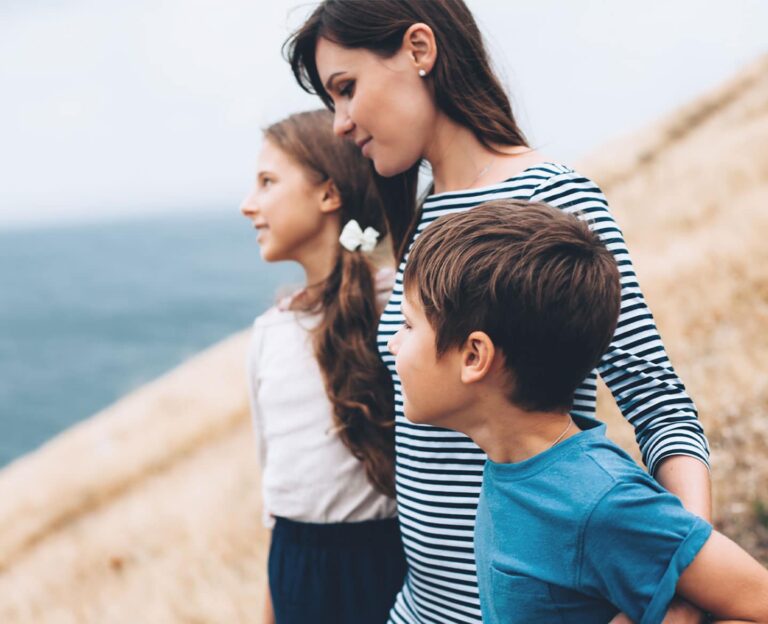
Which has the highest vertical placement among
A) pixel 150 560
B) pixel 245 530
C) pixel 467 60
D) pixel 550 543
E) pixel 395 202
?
pixel 467 60

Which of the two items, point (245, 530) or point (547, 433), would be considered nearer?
point (547, 433)

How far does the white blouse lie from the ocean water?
65cm

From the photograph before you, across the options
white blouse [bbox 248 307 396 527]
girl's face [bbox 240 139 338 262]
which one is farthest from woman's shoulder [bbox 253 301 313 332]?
girl's face [bbox 240 139 338 262]

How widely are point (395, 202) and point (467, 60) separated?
1.42ft

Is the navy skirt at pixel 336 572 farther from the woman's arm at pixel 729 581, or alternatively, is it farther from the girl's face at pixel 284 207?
the woman's arm at pixel 729 581

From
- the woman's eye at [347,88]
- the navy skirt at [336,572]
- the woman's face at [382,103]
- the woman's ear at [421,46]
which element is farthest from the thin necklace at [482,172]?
the navy skirt at [336,572]

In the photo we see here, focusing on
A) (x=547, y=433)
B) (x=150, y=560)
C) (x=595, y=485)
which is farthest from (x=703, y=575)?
(x=150, y=560)

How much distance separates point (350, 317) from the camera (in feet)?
8.47

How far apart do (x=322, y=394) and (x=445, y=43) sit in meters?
1.14

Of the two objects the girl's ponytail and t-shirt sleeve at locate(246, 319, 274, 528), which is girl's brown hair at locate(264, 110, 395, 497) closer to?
the girl's ponytail

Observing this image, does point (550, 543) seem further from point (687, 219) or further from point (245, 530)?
point (687, 219)

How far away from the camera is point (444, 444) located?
180 cm

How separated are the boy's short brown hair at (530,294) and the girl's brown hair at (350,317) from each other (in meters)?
0.90

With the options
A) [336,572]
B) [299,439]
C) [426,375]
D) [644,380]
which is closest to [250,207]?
[299,439]
